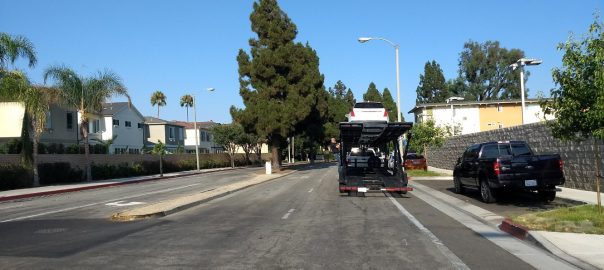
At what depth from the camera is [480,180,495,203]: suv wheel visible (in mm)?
16578

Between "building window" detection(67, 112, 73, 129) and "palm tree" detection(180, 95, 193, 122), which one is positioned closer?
"building window" detection(67, 112, 73, 129)

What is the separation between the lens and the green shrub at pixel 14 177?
30.6m

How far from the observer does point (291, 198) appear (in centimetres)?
2047

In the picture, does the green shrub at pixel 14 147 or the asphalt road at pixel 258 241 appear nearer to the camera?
the asphalt road at pixel 258 241

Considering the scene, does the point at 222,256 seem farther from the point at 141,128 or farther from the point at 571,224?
the point at 141,128

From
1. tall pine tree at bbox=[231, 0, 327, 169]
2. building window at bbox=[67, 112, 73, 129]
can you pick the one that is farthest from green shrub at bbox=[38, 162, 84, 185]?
tall pine tree at bbox=[231, 0, 327, 169]

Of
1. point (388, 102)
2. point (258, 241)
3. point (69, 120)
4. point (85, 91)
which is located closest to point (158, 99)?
point (388, 102)

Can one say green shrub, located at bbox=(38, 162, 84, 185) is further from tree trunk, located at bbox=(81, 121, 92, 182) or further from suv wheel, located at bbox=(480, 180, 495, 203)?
suv wheel, located at bbox=(480, 180, 495, 203)

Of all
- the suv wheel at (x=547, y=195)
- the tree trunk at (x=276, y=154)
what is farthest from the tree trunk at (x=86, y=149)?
the suv wheel at (x=547, y=195)

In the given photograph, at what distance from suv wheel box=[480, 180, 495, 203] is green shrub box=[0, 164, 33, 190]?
25510 mm

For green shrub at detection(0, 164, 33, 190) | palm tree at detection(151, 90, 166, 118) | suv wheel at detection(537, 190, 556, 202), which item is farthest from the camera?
palm tree at detection(151, 90, 166, 118)

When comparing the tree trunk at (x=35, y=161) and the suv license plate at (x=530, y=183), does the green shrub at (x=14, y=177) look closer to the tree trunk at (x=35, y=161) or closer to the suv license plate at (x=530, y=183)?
the tree trunk at (x=35, y=161)

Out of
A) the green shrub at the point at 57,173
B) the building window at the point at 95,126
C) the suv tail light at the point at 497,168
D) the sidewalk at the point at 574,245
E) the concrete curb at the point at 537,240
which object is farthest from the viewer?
the building window at the point at 95,126

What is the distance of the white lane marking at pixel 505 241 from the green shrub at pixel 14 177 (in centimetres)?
2400
